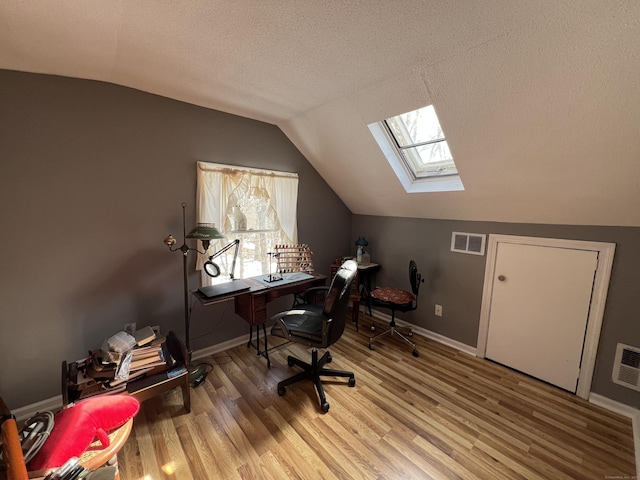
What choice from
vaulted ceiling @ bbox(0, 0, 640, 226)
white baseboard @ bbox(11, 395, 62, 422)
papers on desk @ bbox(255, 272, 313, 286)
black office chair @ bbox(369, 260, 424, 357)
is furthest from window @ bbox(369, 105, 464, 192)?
white baseboard @ bbox(11, 395, 62, 422)

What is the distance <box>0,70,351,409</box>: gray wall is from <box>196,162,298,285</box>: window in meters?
0.13

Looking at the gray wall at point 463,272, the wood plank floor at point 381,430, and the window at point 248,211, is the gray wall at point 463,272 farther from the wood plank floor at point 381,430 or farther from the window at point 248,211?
the window at point 248,211

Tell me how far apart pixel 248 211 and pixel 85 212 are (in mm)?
1263

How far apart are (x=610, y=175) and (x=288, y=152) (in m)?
2.63

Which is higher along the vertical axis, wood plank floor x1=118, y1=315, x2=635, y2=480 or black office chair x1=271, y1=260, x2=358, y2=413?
black office chair x1=271, y1=260, x2=358, y2=413

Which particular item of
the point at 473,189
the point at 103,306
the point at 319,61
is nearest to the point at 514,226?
the point at 473,189

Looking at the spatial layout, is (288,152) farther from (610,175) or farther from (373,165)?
(610,175)

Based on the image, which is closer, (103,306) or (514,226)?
(103,306)

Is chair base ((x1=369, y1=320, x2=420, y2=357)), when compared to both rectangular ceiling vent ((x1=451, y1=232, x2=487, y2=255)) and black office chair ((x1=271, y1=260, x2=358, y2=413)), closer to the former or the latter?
black office chair ((x1=271, y1=260, x2=358, y2=413))

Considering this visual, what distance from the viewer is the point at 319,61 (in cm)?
155

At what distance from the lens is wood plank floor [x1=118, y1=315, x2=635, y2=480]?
1.50m

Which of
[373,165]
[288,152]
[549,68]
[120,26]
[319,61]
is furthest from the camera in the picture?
[288,152]

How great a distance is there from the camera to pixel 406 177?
2.73 m

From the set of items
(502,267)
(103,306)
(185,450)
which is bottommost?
(185,450)
